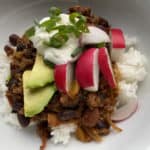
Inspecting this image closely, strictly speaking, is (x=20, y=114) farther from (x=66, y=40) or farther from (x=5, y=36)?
(x=5, y=36)

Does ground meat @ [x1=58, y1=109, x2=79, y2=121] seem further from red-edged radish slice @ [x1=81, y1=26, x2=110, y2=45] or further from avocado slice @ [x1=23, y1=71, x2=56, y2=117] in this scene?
red-edged radish slice @ [x1=81, y1=26, x2=110, y2=45]

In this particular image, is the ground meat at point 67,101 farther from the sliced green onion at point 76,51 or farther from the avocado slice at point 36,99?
the sliced green onion at point 76,51

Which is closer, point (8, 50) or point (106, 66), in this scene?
point (106, 66)

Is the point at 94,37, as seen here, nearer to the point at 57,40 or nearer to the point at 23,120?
the point at 57,40

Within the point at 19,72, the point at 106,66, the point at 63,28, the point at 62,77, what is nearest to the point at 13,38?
the point at 19,72

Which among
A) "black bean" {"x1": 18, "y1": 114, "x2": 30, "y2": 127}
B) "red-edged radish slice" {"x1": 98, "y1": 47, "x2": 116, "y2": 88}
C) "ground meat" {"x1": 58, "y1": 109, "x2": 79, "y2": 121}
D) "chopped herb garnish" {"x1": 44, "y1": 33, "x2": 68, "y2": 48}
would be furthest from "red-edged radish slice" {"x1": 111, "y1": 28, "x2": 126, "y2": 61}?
"black bean" {"x1": 18, "y1": 114, "x2": 30, "y2": 127}

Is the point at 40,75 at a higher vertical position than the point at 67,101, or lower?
higher

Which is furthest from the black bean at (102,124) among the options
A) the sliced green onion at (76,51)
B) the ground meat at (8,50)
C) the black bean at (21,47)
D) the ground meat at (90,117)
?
the ground meat at (8,50)
